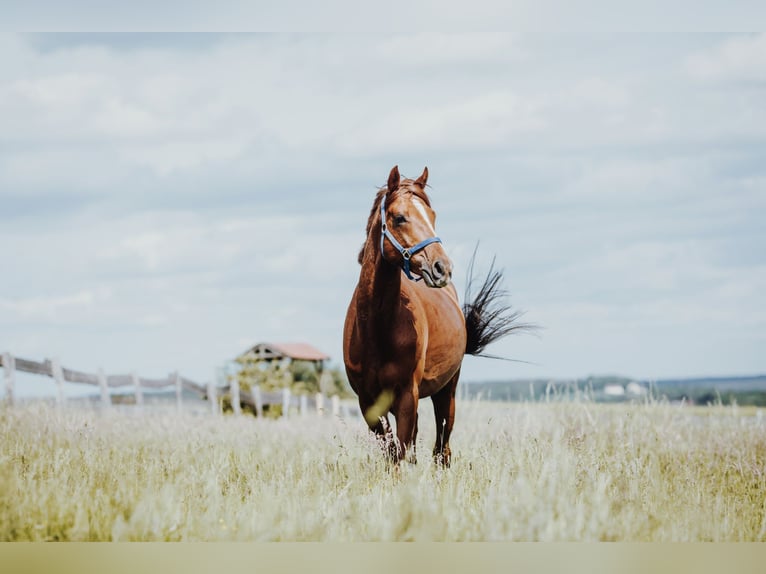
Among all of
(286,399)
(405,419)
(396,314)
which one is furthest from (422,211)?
(286,399)

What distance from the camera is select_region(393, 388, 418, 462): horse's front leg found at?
4.48 metres

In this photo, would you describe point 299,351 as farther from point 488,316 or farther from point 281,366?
point 488,316

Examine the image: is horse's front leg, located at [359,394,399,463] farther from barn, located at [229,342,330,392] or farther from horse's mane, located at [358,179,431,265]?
barn, located at [229,342,330,392]

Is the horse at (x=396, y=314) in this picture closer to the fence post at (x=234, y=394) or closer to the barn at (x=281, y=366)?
the barn at (x=281, y=366)

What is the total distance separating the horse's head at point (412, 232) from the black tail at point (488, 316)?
1.55m

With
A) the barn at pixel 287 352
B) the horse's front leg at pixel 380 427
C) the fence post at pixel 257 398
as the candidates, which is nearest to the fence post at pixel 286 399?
the fence post at pixel 257 398

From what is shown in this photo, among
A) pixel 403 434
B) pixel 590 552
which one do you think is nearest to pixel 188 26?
pixel 403 434

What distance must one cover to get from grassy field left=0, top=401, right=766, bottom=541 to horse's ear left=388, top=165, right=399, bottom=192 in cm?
149

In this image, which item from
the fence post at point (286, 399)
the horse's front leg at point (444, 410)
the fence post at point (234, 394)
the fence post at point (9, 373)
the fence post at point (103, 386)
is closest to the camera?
the horse's front leg at point (444, 410)

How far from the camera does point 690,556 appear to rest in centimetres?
412

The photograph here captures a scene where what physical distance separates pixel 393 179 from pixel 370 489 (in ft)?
5.71

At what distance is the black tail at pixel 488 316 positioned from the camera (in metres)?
5.96

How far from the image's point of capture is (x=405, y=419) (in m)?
4.50

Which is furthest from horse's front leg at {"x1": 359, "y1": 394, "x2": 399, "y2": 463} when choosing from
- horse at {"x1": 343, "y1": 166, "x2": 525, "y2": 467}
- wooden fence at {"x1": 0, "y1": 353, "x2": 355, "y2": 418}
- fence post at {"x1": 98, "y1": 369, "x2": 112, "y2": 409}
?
fence post at {"x1": 98, "y1": 369, "x2": 112, "y2": 409}
